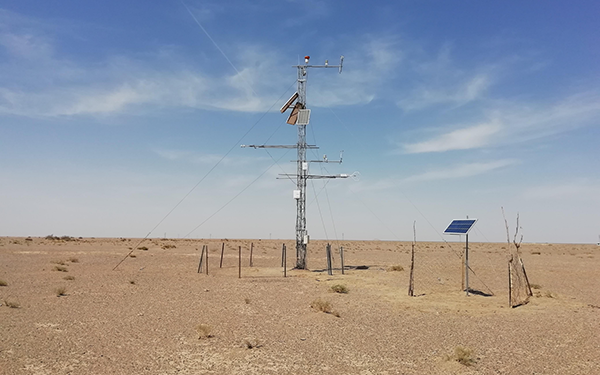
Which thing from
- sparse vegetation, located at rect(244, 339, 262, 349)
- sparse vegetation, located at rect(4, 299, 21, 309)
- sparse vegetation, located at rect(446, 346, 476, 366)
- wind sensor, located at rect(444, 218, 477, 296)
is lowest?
sparse vegetation, located at rect(244, 339, 262, 349)

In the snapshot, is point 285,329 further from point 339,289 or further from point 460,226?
point 460,226

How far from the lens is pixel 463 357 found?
1053cm

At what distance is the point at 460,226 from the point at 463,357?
40.0 ft

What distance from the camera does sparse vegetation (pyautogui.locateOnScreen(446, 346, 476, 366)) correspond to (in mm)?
10492

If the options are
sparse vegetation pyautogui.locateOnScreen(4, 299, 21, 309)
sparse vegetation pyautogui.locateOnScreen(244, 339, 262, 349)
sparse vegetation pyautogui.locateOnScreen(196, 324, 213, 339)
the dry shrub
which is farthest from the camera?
the dry shrub

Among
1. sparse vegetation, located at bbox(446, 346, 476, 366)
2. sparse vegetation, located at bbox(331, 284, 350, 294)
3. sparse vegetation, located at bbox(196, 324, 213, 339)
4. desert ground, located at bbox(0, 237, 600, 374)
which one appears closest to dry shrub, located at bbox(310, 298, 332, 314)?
desert ground, located at bbox(0, 237, 600, 374)

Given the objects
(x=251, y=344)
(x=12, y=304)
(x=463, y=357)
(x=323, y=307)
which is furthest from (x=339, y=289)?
(x=12, y=304)

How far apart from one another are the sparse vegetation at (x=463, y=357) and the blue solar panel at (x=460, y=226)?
35.0 feet

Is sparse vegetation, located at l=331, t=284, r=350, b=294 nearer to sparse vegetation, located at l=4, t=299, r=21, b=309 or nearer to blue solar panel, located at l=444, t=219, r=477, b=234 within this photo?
blue solar panel, located at l=444, t=219, r=477, b=234

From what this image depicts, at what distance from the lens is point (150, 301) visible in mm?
18094

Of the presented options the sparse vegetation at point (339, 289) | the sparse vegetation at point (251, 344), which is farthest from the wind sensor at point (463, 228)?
the sparse vegetation at point (251, 344)

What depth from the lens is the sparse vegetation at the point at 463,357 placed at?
10.5 metres

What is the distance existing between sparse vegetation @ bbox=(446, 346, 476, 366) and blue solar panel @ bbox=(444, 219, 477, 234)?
35.0 ft

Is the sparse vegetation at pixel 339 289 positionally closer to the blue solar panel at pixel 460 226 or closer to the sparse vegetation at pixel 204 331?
the blue solar panel at pixel 460 226
